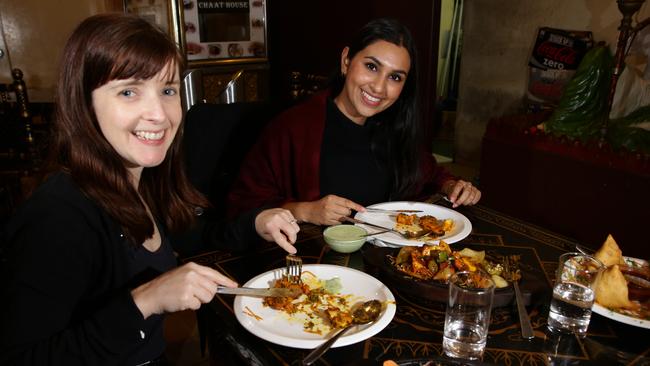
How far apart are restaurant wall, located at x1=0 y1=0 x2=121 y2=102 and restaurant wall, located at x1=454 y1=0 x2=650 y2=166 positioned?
12.4ft

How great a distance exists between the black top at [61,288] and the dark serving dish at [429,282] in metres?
0.61

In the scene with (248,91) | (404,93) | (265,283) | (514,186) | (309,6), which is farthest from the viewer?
(248,91)

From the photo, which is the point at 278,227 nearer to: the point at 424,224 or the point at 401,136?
the point at 424,224

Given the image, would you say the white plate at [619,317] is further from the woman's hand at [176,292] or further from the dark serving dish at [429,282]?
the woman's hand at [176,292]

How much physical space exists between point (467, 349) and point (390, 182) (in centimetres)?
128

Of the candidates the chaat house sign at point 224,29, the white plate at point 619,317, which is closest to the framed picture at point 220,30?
the chaat house sign at point 224,29

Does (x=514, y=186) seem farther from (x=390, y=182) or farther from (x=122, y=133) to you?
(x=122, y=133)

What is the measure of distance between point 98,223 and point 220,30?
4071mm

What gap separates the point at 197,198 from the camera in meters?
1.57

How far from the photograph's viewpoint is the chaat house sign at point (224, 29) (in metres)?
4.56

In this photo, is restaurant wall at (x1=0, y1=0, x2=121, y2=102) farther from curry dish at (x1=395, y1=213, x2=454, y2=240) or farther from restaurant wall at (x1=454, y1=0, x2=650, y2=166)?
curry dish at (x1=395, y1=213, x2=454, y2=240)

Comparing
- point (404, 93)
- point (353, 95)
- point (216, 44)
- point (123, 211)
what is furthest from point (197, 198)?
point (216, 44)

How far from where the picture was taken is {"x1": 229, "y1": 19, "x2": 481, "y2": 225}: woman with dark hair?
1.99 metres

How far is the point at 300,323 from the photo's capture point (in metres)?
1.09
